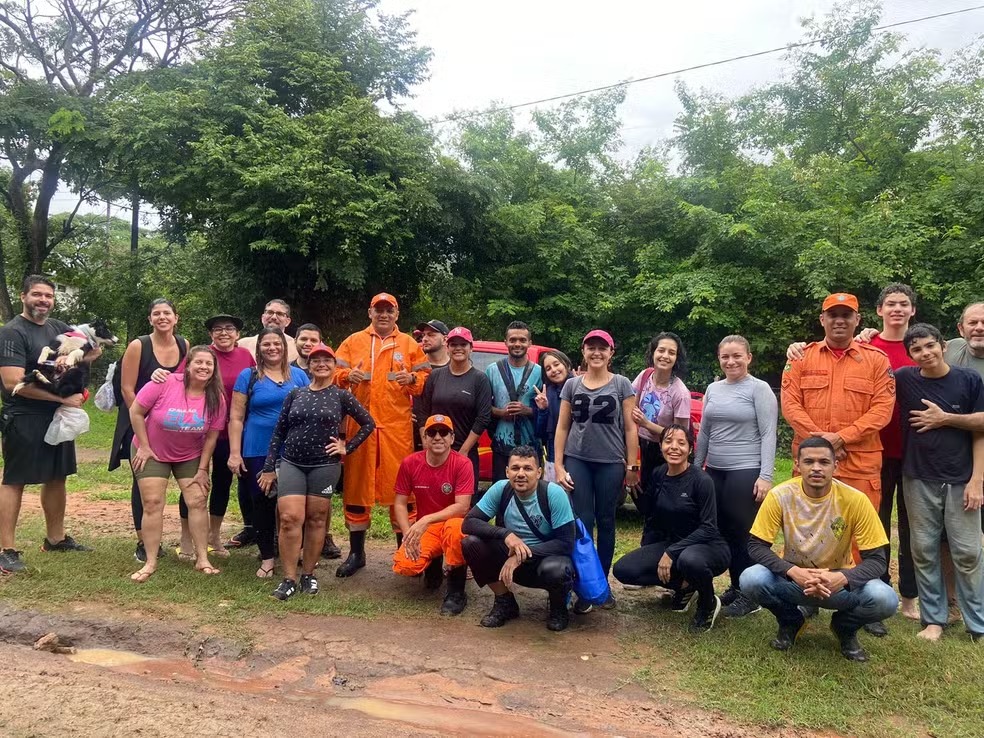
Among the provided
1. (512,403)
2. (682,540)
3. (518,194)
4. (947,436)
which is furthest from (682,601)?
(518,194)

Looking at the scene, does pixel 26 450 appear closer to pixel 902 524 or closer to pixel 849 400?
pixel 849 400

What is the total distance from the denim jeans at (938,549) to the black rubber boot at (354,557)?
11.9 ft

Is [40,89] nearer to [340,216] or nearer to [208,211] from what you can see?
[208,211]

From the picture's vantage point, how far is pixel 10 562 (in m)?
4.84

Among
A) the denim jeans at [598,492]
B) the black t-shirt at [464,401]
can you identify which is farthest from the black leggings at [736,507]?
the black t-shirt at [464,401]

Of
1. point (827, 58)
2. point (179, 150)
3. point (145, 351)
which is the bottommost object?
point (145, 351)

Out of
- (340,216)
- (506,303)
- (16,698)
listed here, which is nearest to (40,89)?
(340,216)

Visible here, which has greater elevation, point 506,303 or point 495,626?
point 506,303

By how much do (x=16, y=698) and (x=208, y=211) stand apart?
1064cm

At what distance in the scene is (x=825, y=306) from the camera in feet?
14.1

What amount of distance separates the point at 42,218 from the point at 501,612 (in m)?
19.1

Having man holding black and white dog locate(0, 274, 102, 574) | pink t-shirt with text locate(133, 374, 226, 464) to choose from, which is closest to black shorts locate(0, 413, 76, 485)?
man holding black and white dog locate(0, 274, 102, 574)

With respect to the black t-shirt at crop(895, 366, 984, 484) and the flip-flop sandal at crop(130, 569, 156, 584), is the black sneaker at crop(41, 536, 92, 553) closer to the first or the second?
the flip-flop sandal at crop(130, 569, 156, 584)

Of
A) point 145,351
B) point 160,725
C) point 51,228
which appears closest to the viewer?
point 160,725
